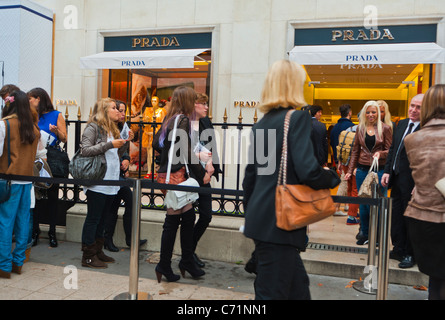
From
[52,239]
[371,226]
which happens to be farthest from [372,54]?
[52,239]

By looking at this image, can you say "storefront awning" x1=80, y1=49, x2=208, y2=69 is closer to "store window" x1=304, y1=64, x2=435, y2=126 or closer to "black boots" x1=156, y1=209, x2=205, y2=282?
"store window" x1=304, y1=64, x2=435, y2=126

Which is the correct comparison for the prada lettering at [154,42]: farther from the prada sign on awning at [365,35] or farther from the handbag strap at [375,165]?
the handbag strap at [375,165]

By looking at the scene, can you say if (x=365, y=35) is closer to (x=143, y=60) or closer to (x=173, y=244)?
(x=143, y=60)

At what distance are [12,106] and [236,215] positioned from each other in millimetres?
2866

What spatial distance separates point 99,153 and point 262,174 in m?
2.50

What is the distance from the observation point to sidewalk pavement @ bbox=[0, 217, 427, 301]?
4027 millimetres

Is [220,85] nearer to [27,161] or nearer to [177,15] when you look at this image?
[177,15]

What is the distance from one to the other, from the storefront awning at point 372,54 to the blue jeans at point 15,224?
564cm

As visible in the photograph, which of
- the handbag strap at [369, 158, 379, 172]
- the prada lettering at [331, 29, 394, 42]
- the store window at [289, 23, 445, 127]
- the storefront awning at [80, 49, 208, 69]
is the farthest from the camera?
the storefront awning at [80, 49, 208, 69]

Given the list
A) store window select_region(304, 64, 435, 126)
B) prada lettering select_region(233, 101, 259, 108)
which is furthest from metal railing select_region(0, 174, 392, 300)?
store window select_region(304, 64, 435, 126)

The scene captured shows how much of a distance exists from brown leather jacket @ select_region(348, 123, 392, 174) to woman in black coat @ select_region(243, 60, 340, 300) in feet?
10.5

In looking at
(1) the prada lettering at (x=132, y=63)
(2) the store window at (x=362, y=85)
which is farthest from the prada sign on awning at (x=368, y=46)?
(1) the prada lettering at (x=132, y=63)

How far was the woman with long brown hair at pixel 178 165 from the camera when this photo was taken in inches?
163
